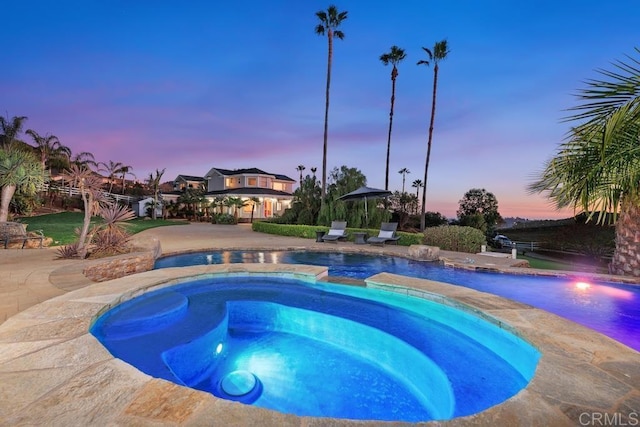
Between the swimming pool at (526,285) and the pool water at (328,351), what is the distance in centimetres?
236

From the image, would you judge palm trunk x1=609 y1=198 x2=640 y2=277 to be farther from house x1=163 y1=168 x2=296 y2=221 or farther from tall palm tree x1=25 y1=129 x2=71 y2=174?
tall palm tree x1=25 y1=129 x2=71 y2=174

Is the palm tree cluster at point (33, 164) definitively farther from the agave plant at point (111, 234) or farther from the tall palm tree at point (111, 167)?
the agave plant at point (111, 234)

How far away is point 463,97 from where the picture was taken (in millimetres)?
18547

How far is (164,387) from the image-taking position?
7.00 ft

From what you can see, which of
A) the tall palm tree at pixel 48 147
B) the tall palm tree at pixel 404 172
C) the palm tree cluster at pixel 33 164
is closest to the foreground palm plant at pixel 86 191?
the palm tree cluster at pixel 33 164

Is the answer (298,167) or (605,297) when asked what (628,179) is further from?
(298,167)

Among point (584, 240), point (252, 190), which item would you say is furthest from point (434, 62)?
point (252, 190)

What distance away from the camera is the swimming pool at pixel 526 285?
4.87 meters

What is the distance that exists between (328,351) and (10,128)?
38605 mm

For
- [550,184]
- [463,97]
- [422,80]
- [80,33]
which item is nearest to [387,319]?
[550,184]

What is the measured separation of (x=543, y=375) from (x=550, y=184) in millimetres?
6212

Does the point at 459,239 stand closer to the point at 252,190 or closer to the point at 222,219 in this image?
the point at 222,219

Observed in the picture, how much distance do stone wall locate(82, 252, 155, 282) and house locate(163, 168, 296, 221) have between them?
25.3 meters

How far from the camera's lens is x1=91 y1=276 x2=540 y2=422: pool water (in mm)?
3107
